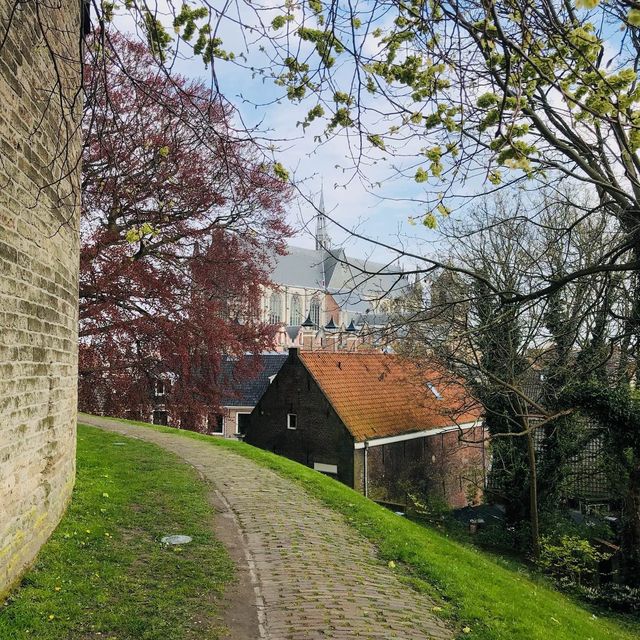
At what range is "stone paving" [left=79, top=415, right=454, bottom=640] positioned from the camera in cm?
459

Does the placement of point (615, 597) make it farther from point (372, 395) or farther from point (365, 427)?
point (372, 395)

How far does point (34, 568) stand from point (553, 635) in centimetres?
467

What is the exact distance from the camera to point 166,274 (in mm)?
16016

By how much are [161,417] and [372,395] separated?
7.11 m

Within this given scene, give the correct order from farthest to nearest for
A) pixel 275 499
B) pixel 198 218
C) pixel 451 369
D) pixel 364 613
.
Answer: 1. pixel 198 218
2. pixel 451 369
3. pixel 275 499
4. pixel 364 613

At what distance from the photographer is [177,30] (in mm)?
4156

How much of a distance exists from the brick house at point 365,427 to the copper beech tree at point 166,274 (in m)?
2.65

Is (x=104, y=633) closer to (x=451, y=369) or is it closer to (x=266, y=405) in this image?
(x=451, y=369)

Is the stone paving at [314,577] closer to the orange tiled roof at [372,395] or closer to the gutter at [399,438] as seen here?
the gutter at [399,438]

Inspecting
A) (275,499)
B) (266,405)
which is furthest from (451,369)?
(266,405)

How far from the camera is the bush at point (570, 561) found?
12.5m

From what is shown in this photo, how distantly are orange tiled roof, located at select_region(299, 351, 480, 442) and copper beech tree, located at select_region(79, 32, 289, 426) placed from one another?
2.70 m

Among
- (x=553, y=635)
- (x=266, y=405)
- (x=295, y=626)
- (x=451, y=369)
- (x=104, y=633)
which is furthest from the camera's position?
(x=266, y=405)

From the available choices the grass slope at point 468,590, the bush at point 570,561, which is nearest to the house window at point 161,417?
the grass slope at point 468,590
